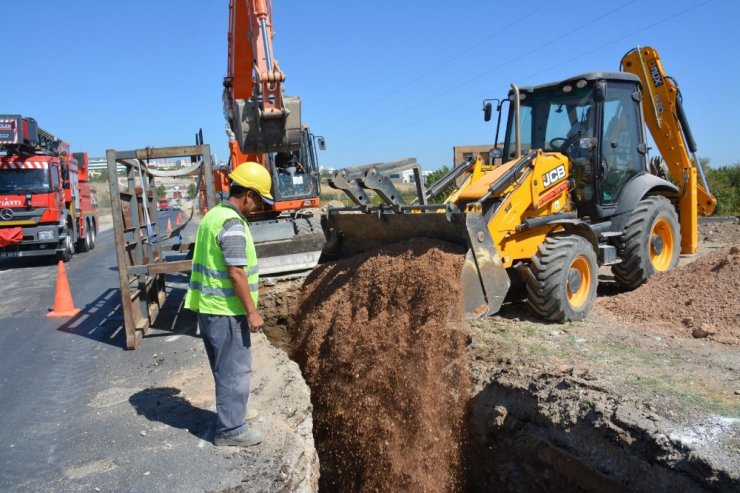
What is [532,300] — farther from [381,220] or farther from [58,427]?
[58,427]

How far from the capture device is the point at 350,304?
5.71 meters

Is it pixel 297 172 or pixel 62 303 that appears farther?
pixel 297 172

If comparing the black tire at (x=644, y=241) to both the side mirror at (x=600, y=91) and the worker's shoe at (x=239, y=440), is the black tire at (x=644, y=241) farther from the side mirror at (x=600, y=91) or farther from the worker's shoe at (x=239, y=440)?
the worker's shoe at (x=239, y=440)

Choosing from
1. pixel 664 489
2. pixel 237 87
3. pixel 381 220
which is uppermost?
pixel 237 87

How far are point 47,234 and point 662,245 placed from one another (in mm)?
13589

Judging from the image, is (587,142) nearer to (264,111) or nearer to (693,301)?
(693,301)

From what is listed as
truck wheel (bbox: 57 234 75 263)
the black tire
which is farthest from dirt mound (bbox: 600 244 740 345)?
truck wheel (bbox: 57 234 75 263)

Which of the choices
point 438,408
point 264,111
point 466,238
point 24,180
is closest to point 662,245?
point 466,238

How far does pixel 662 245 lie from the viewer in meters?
8.08

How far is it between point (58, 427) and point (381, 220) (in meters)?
3.36

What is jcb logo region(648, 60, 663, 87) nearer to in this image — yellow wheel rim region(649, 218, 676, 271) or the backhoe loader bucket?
yellow wheel rim region(649, 218, 676, 271)

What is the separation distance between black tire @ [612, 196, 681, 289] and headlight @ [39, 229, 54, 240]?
1307cm

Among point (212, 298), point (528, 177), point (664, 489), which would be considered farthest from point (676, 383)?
point (212, 298)

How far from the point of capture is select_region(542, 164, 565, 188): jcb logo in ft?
21.3
